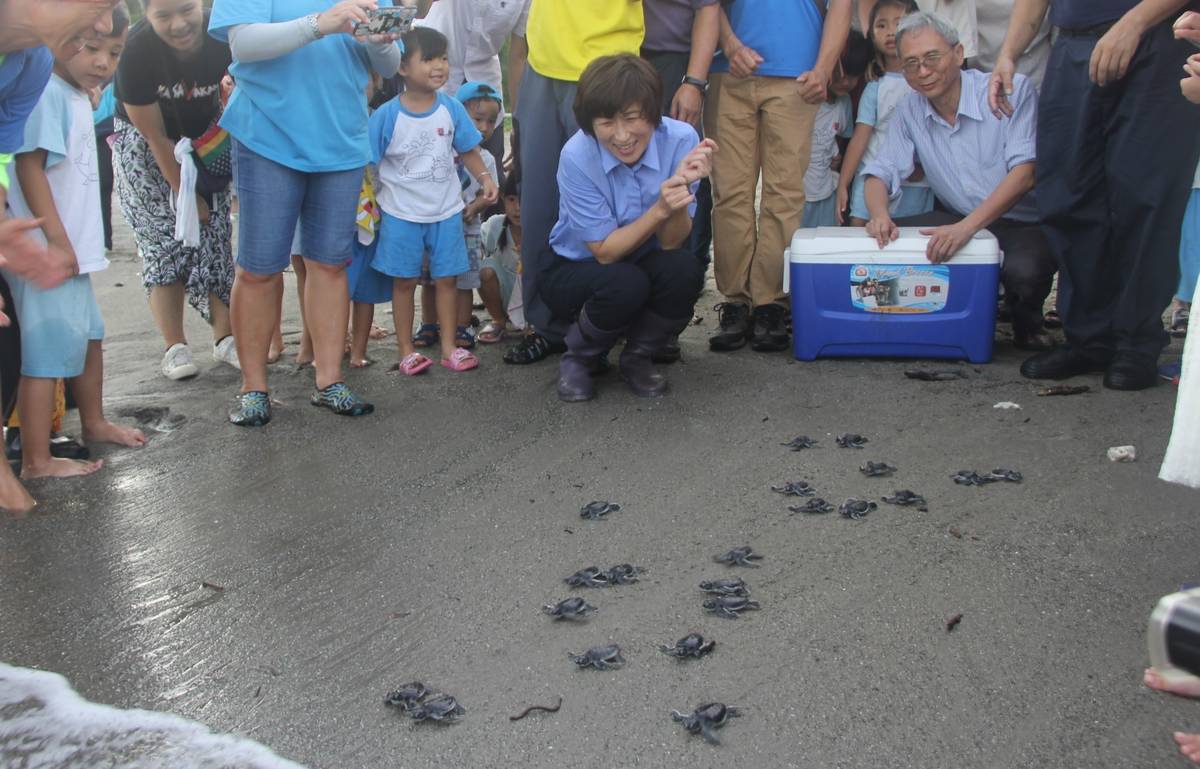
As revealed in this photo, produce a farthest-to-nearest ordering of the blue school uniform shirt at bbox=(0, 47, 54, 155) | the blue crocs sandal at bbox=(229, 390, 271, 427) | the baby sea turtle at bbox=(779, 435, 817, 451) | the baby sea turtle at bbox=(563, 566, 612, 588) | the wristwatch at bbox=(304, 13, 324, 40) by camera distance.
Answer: the blue crocs sandal at bbox=(229, 390, 271, 427)
the wristwatch at bbox=(304, 13, 324, 40)
the baby sea turtle at bbox=(779, 435, 817, 451)
the blue school uniform shirt at bbox=(0, 47, 54, 155)
the baby sea turtle at bbox=(563, 566, 612, 588)

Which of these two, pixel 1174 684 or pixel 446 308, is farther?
pixel 446 308

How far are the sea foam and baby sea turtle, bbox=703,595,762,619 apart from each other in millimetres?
958

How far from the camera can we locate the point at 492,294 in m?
5.25

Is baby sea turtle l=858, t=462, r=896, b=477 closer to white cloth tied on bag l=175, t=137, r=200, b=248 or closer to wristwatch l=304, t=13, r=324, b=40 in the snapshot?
wristwatch l=304, t=13, r=324, b=40

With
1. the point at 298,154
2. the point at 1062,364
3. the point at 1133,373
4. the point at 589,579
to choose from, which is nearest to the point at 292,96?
the point at 298,154

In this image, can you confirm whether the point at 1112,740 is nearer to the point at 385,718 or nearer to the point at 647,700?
the point at 647,700

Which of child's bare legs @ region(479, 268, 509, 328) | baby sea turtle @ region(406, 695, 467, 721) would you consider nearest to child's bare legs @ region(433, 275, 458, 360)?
child's bare legs @ region(479, 268, 509, 328)

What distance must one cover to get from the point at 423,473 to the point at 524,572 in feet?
2.75

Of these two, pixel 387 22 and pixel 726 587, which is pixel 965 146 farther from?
pixel 726 587

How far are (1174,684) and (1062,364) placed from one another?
2244 millimetres

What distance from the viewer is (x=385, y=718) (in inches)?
88.2

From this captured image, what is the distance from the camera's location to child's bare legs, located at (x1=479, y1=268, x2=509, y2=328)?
5191mm

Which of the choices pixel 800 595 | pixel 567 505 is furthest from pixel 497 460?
pixel 800 595

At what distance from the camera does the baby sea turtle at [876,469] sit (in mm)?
3354
